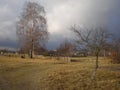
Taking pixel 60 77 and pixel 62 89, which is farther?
pixel 60 77

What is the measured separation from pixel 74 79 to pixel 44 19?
3890cm

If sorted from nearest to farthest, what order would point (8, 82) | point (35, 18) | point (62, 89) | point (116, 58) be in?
1. point (62, 89)
2. point (8, 82)
3. point (116, 58)
4. point (35, 18)

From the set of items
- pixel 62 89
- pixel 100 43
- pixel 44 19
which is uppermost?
pixel 44 19

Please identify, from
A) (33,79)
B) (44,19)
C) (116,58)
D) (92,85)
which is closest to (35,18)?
(44,19)

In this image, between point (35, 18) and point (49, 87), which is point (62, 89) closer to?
point (49, 87)

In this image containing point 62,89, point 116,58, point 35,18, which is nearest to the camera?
point 62,89

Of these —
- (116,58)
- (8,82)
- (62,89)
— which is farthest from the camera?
(116,58)

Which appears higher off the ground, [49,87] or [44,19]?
[44,19]

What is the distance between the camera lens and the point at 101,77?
25.1m

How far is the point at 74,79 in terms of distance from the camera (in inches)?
940

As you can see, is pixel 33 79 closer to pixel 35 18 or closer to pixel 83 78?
pixel 83 78

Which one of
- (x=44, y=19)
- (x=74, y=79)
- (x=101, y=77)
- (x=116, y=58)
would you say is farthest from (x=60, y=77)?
(x=44, y=19)

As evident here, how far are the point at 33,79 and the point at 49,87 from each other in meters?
4.34

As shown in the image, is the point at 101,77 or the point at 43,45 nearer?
the point at 101,77
